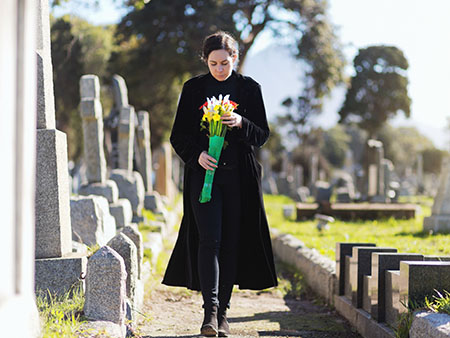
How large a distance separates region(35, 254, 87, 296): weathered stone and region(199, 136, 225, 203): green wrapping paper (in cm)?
103

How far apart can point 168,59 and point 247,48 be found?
127 inches

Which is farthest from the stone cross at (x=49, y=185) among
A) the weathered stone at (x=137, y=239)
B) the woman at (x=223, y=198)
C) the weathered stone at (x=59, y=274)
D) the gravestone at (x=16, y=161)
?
the gravestone at (x=16, y=161)

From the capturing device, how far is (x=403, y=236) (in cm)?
995

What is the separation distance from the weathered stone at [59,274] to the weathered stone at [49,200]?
0.10m

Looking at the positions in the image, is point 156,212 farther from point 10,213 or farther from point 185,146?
point 10,213

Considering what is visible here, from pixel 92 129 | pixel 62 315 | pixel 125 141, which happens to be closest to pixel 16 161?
pixel 62 315

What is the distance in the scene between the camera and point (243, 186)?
4.53 metres

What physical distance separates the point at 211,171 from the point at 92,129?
493cm

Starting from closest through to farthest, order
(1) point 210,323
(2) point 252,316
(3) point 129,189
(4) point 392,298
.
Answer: (1) point 210,323 → (4) point 392,298 → (2) point 252,316 → (3) point 129,189

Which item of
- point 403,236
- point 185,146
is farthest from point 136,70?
point 185,146

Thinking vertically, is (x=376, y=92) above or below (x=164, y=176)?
above

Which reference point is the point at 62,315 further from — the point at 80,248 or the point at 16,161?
the point at 16,161

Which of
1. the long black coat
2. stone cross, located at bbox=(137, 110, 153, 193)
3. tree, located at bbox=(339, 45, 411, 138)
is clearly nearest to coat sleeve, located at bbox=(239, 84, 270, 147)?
the long black coat

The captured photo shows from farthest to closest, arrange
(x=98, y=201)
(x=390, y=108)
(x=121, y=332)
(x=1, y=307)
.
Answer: (x=390, y=108), (x=98, y=201), (x=121, y=332), (x=1, y=307)
